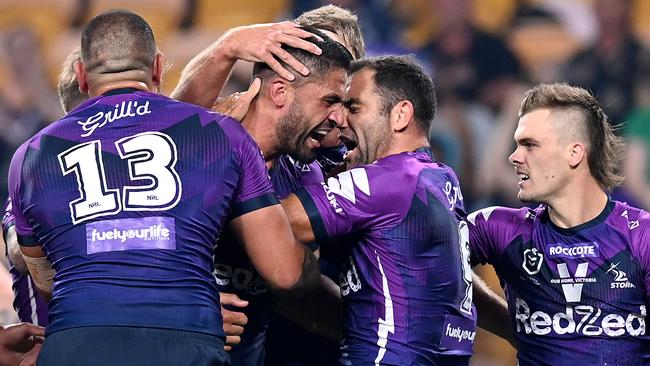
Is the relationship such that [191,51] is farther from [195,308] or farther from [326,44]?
[195,308]

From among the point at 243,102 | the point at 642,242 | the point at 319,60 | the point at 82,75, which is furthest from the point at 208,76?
the point at 642,242

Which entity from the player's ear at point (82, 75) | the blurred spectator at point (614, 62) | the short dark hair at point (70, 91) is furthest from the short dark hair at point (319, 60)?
the blurred spectator at point (614, 62)

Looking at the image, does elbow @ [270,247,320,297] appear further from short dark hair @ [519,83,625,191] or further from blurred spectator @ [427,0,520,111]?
blurred spectator @ [427,0,520,111]

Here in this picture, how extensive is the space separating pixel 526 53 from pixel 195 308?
23.9ft

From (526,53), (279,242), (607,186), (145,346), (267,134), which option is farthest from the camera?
(526,53)

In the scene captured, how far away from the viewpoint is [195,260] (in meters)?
4.04

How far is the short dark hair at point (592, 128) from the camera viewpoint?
5184 mm

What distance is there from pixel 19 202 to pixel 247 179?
87cm

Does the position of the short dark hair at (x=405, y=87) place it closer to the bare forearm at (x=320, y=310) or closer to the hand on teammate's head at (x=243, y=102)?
the hand on teammate's head at (x=243, y=102)

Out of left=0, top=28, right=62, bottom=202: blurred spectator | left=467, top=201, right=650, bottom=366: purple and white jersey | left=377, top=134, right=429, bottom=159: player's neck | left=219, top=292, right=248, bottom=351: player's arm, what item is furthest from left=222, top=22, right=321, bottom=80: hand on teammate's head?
→ left=0, top=28, right=62, bottom=202: blurred spectator

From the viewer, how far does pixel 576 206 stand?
5090mm

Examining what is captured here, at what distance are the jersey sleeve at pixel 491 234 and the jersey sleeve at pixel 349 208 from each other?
92 cm

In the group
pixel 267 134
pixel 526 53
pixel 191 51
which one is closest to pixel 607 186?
pixel 267 134

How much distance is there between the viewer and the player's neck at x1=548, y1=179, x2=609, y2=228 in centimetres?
509
